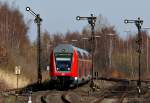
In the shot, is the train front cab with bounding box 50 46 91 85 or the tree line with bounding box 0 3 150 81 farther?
the tree line with bounding box 0 3 150 81

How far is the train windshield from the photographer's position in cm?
4562

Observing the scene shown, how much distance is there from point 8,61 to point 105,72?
33.4 meters

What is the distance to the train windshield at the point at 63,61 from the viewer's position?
A: 45.6 m

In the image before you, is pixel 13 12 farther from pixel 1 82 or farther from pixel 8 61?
pixel 1 82

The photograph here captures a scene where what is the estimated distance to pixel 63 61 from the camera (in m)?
45.7

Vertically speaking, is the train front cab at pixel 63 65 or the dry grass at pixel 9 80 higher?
the train front cab at pixel 63 65

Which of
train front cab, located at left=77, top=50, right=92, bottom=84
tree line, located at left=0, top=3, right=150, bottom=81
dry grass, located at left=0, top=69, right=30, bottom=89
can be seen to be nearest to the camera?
train front cab, located at left=77, top=50, right=92, bottom=84

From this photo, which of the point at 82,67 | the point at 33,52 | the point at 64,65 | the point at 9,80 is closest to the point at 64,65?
the point at 64,65

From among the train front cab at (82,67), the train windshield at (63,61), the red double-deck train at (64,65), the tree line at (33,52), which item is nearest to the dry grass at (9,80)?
the tree line at (33,52)

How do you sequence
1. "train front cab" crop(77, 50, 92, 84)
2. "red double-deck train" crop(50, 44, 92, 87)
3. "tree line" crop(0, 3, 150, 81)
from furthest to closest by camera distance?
"tree line" crop(0, 3, 150, 81) < "train front cab" crop(77, 50, 92, 84) < "red double-deck train" crop(50, 44, 92, 87)

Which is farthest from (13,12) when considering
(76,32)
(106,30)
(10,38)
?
(76,32)

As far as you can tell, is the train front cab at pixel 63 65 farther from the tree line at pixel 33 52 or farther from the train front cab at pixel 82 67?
the tree line at pixel 33 52

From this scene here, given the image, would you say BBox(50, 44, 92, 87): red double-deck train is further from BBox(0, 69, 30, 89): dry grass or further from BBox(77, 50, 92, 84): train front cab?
BBox(0, 69, 30, 89): dry grass

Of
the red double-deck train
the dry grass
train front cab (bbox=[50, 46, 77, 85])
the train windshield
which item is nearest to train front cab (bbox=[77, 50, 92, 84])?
the red double-deck train
